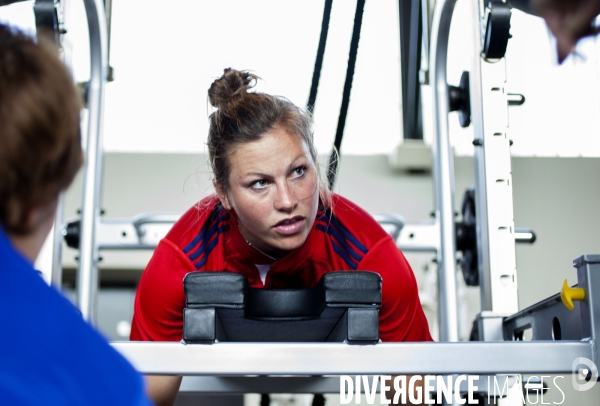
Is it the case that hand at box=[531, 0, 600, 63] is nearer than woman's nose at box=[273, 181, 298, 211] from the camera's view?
Yes

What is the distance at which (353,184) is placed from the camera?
4.80 metres

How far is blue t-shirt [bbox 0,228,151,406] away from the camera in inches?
18.8

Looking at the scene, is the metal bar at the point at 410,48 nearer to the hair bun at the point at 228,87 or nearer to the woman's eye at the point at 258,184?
the hair bun at the point at 228,87

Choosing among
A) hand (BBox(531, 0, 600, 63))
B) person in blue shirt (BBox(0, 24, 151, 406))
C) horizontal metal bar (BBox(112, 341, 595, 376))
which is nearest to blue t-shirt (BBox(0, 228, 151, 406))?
person in blue shirt (BBox(0, 24, 151, 406))

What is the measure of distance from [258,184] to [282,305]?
273mm

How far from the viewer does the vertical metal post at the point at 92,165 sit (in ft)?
6.02

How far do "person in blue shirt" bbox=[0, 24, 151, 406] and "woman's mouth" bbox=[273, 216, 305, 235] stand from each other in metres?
0.77

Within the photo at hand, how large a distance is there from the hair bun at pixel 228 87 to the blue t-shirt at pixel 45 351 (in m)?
0.99

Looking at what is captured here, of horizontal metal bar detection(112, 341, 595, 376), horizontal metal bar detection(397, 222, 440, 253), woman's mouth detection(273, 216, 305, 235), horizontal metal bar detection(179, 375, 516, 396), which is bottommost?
horizontal metal bar detection(112, 341, 595, 376)

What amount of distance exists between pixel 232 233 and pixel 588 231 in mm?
3837

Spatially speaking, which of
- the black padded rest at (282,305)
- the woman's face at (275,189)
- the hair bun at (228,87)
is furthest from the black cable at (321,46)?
the black padded rest at (282,305)

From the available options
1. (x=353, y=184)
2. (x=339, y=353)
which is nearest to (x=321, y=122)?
(x=353, y=184)

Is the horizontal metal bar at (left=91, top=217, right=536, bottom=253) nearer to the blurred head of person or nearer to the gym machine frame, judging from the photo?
the gym machine frame

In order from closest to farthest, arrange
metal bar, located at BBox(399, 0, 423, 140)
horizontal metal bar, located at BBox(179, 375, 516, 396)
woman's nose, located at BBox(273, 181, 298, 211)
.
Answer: woman's nose, located at BBox(273, 181, 298, 211), horizontal metal bar, located at BBox(179, 375, 516, 396), metal bar, located at BBox(399, 0, 423, 140)
